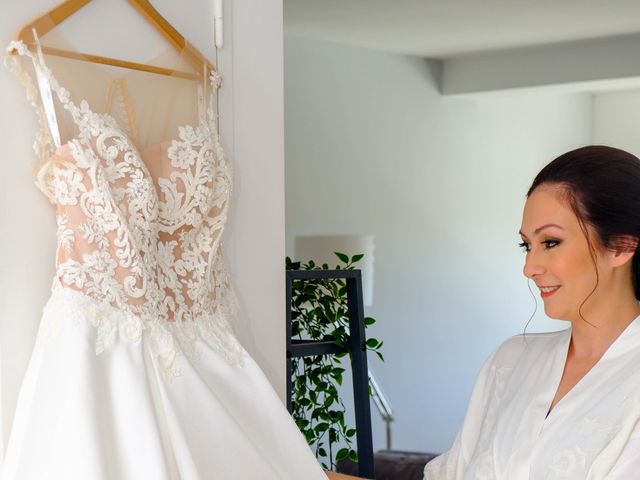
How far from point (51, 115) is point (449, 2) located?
3.34 meters

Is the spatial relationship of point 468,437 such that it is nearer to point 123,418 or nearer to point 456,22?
point 123,418

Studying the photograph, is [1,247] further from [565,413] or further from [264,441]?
[565,413]

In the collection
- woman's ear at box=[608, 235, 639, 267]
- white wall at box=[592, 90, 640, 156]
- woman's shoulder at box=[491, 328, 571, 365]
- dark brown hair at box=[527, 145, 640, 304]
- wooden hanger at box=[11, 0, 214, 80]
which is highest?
white wall at box=[592, 90, 640, 156]

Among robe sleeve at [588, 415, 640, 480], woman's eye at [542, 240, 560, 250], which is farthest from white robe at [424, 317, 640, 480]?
woman's eye at [542, 240, 560, 250]

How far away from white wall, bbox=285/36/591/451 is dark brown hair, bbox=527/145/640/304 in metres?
3.57

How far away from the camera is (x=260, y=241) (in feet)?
7.79

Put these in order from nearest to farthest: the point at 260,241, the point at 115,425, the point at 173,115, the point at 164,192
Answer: the point at 115,425 → the point at 164,192 → the point at 173,115 → the point at 260,241

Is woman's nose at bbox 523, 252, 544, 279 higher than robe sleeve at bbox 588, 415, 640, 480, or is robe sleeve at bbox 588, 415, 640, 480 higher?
woman's nose at bbox 523, 252, 544, 279

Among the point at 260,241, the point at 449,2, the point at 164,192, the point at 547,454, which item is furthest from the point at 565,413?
the point at 449,2

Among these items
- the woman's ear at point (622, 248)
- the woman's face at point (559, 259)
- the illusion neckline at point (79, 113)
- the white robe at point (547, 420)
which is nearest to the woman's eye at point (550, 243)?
the woman's face at point (559, 259)

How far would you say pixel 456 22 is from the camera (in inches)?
210

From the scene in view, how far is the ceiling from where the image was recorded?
4.88 m

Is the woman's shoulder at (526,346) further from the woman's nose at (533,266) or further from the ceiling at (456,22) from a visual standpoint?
the ceiling at (456,22)

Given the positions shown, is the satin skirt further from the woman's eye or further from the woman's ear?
the woman's ear
